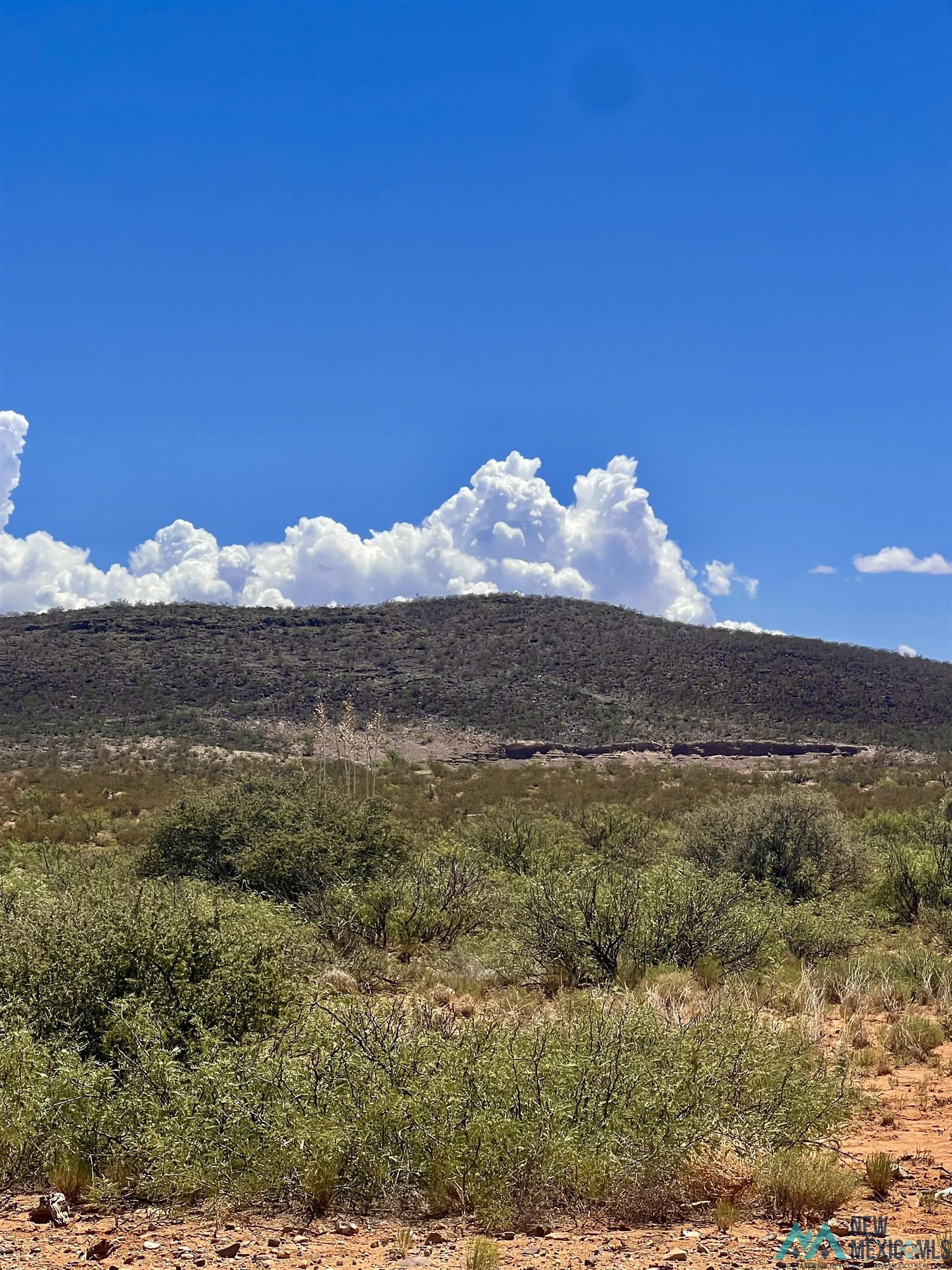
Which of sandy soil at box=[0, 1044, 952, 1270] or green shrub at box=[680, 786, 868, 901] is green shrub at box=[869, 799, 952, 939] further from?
sandy soil at box=[0, 1044, 952, 1270]

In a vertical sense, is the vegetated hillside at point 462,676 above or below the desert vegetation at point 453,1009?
above

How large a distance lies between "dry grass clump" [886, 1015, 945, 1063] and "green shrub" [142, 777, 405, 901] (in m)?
7.86

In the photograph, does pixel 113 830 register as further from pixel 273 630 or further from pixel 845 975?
pixel 273 630

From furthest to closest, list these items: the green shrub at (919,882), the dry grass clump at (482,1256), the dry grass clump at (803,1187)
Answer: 1. the green shrub at (919,882)
2. the dry grass clump at (803,1187)
3. the dry grass clump at (482,1256)

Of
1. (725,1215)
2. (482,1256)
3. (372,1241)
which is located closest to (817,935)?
(725,1215)

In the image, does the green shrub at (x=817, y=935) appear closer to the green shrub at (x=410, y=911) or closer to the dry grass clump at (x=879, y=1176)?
the green shrub at (x=410, y=911)

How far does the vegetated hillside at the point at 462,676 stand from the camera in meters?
55.1

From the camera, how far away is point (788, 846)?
1766 centimetres

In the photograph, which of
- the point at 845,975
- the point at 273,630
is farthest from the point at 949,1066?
the point at 273,630

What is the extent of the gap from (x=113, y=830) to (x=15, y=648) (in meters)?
44.3

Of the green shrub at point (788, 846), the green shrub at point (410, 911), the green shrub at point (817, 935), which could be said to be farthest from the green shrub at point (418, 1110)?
the green shrub at point (788, 846)

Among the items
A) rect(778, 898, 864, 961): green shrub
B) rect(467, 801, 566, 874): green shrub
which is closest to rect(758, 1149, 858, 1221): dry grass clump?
rect(778, 898, 864, 961): green shrub

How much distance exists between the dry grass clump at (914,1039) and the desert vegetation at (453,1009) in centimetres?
3

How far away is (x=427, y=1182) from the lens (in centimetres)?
528
